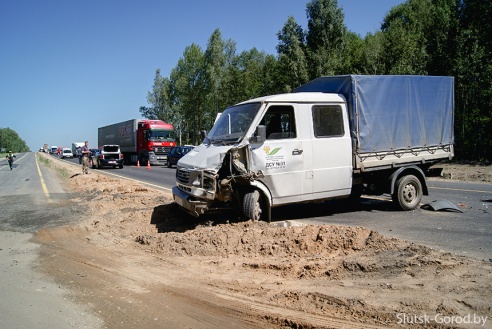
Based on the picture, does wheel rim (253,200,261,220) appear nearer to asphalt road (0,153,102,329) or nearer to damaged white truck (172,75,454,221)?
damaged white truck (172,75,454,221)

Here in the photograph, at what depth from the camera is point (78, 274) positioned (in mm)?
5273

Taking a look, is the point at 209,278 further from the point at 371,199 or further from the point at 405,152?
the point at 371,199

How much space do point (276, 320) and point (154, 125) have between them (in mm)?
33864

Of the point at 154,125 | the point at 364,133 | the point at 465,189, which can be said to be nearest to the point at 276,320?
the point at 364,133

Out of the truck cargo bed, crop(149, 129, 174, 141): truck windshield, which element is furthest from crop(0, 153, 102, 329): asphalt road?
crop(149, 129, 174, 141): truck windshield

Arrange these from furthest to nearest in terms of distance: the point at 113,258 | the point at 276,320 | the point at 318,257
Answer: the point at 113,258 < the point at 318,257 < the point at 276,320

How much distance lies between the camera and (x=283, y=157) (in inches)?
291

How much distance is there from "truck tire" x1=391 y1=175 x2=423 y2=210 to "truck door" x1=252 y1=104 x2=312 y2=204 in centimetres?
260

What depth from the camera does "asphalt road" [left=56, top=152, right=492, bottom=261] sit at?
20.4ft

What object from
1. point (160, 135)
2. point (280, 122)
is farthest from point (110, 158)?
point (280, 122)

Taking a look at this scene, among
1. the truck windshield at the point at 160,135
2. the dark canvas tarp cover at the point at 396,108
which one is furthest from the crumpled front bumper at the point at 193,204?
the truck windshield at the point at 160,135

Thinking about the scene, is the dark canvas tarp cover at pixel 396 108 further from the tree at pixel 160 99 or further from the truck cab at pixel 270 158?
the tree at pixel 160 99

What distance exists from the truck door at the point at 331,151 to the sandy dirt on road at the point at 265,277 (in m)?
1.36

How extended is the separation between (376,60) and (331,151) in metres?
24.2
